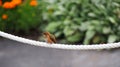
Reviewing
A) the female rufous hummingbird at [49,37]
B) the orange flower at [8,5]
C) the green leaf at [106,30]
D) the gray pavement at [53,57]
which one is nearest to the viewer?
the female rufous hummingbird at [49,37]

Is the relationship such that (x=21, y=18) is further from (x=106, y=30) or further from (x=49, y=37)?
(x=49, y=37)

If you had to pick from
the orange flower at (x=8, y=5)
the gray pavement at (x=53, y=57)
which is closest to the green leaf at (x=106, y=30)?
the gray pavement at (x=53, y=57)

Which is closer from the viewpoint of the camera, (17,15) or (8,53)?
(8,53)

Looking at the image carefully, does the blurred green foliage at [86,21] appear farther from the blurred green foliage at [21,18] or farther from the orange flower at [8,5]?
the orange flower at [8,5]

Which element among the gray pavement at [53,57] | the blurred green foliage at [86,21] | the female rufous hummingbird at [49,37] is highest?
the female rufous hummingbird at [49,37]

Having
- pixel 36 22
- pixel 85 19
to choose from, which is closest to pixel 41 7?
pixel 36 22

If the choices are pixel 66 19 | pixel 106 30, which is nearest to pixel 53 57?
pixel 66 19

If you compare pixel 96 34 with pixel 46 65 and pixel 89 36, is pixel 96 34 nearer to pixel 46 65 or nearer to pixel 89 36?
pixel 89 36
